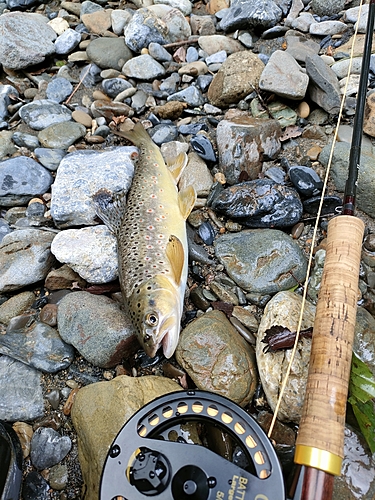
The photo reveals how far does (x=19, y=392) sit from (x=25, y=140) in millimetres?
2610

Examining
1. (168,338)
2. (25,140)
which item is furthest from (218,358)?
(25,140)

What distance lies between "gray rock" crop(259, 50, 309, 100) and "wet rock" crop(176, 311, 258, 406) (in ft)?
7.40

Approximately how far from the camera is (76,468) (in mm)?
2531

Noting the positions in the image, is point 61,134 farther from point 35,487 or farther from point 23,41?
point 35,487

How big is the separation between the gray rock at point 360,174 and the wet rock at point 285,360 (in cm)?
103

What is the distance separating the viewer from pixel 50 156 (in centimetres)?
420

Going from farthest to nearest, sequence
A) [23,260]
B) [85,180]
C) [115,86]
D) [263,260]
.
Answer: [115,86]
[85,180]
[23,260]
[263,260]

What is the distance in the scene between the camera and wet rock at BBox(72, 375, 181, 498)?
2320 mm

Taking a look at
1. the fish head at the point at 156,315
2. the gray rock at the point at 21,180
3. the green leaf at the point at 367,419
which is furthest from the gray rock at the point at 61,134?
the green leaf at the point at 367,419

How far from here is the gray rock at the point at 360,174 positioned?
3318 mm

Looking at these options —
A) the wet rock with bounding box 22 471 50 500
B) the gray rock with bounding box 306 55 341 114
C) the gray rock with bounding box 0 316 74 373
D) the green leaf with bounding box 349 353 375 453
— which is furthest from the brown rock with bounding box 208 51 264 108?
the wet rock with bounding box 22 471 50 500

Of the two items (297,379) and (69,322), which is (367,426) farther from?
(69,322)

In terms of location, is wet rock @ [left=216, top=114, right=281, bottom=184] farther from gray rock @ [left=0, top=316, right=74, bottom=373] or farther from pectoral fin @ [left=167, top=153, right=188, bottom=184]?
gray rock @ [left=0, top=316, right=74, bottom=373]

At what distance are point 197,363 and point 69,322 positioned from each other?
885mm
